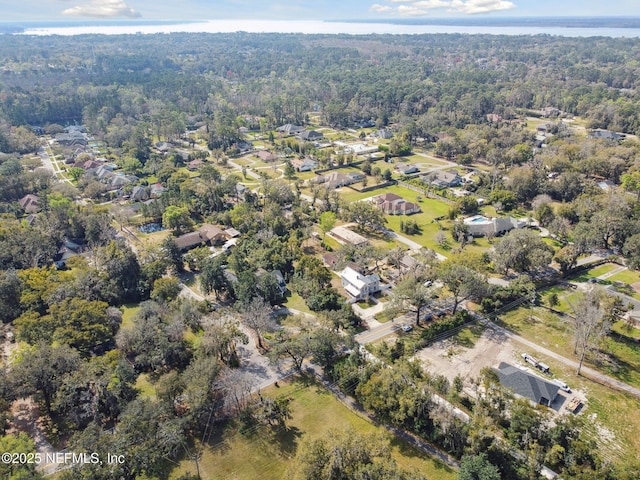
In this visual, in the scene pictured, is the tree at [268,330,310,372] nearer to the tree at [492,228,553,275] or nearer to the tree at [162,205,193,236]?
the tree at [492,228,553,275]

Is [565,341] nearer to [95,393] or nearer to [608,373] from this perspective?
[608,373]

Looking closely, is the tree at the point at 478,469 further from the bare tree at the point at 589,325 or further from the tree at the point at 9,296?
the tree at the point at 9,296

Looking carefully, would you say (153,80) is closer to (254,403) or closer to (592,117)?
(592,117)

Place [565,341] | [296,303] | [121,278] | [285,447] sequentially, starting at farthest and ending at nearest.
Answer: [121,278]
[296,303]
[565,341]
[285,447]

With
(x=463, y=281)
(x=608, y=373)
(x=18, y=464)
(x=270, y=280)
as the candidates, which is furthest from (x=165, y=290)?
(x=608, y=373)

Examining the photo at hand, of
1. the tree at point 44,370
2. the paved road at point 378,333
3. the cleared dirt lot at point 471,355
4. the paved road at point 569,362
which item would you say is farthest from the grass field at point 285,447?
the paved road at point 569,362

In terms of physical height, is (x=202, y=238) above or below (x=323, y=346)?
below
